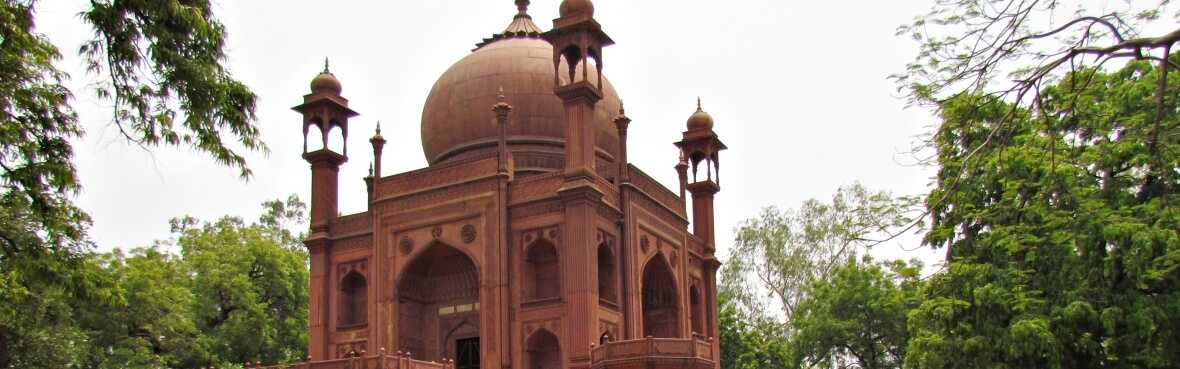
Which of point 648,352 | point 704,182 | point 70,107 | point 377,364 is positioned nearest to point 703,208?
point 704,182

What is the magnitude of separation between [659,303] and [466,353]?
505 cm

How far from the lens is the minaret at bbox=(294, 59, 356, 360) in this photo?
28.0m

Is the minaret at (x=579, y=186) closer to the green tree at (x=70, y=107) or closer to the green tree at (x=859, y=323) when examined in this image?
the green tree at (x=859, y=323)

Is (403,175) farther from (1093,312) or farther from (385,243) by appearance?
(1093,312)

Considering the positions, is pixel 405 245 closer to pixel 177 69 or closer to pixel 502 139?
pixel 502 139

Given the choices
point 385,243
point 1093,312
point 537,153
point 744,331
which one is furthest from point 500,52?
point 1093,312

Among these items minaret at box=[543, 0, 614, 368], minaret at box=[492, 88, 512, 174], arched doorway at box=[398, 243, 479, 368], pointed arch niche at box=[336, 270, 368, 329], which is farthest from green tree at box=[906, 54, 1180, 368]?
pointed arch niche at box=[336, 270, 368, 329]

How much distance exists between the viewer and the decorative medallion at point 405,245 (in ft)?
90.2

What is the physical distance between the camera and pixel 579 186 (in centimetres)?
2556

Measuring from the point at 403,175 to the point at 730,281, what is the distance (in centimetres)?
1480

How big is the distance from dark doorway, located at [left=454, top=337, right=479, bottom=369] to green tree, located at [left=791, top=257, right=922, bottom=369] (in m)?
9.25

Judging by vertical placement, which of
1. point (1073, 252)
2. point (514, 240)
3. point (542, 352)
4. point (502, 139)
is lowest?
point (542, 352)

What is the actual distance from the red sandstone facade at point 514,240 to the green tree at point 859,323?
2879 mm

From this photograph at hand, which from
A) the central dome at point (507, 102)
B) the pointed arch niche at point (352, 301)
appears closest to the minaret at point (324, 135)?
the pointed arch niche at point (352, 301)
